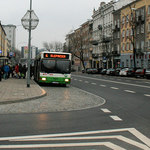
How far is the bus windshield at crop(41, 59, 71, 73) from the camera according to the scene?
24516mm

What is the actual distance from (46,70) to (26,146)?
18849 millimetres

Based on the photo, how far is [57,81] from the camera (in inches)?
963

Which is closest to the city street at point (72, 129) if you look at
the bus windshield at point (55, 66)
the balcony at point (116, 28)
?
the bus windshield at point (55, 66)

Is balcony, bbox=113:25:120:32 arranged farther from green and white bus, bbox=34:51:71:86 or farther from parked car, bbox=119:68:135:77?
green and white bus, bbox=34:51:71:86

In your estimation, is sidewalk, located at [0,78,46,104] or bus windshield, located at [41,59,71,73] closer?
sidewalk, located at [0,78,46,104]

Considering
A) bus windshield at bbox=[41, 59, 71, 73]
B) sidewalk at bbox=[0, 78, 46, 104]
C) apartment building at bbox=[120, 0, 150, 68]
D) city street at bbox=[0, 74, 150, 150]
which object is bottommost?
city street at bbox=[0, 74, 150, 150]

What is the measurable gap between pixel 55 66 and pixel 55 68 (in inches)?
6.1

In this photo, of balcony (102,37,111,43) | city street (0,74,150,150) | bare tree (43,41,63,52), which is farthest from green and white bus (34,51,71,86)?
bare tree (43,41,63,52)

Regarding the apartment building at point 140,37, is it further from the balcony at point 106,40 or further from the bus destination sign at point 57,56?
the bus destination sign at point 57,56

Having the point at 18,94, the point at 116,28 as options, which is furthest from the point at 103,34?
the point at 18,94

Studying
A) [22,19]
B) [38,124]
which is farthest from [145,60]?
[38,124]

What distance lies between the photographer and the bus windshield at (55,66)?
24.5 m

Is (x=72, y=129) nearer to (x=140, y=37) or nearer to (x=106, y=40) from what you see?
(x=140, y=37)

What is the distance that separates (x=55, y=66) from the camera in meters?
24.6
